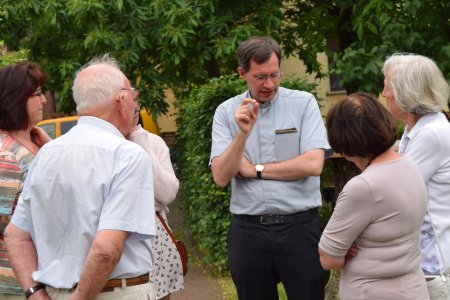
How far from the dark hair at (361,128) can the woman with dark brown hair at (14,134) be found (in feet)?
5.16

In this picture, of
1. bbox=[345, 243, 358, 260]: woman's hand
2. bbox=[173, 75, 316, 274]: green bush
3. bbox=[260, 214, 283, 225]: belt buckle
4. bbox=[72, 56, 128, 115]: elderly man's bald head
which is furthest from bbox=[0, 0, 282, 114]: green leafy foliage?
bbox=[345, 243, 358, 260]: woman's hand

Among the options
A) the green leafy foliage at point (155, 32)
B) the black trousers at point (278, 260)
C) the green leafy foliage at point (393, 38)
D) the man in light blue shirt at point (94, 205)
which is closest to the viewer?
the man in light blue shirt at point (94, 205)

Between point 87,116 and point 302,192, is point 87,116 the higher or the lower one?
the higher one

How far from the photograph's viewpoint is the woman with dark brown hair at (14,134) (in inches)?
159

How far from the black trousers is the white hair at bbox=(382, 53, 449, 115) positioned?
41.2 inches

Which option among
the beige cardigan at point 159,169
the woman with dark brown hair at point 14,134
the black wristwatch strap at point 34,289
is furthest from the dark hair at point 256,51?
the black wristwatch strap at point 34,289

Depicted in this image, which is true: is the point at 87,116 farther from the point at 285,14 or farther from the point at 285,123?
the point at 285,14

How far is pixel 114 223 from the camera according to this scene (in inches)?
131

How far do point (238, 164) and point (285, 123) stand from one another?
0.39 m

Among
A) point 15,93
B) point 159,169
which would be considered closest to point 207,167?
point 159,169

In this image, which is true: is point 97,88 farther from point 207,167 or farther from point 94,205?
point 207,167

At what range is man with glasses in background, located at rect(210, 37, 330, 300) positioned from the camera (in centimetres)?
455

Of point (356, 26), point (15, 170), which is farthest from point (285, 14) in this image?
point (15, 170)

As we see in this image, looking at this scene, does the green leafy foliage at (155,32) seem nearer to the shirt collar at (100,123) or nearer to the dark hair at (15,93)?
the dark hair at (15,93)
